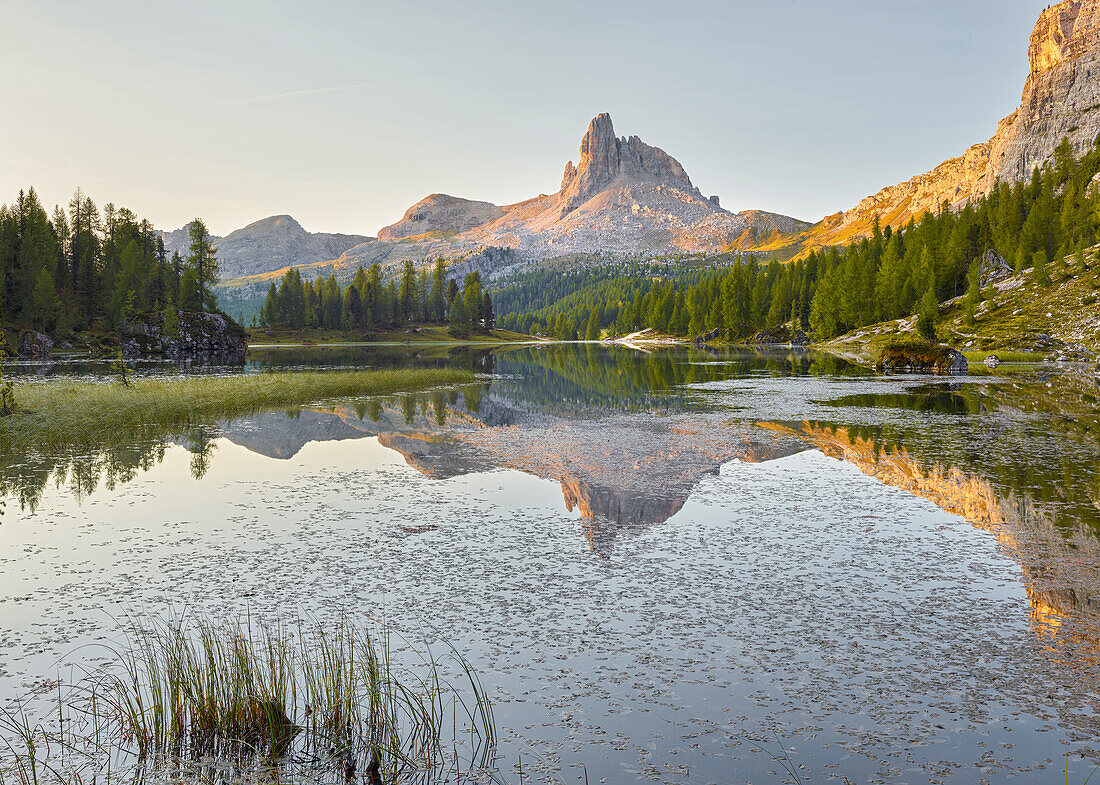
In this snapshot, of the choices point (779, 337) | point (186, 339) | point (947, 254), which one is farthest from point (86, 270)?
point (947, 254)

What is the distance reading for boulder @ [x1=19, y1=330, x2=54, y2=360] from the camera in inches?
3595

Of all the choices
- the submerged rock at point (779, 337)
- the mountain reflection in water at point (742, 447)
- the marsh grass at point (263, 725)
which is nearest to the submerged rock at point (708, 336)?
the submerged rock at point (779, 337)

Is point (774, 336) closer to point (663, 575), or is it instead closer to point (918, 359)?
point (918, 359)

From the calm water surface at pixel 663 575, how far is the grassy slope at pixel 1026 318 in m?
67.7

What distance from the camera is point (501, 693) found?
845 centimetres

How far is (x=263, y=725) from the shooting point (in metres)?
7.58

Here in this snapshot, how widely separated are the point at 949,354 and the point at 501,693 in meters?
69.6

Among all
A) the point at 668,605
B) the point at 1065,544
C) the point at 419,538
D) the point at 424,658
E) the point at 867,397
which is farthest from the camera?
the point at 867,397

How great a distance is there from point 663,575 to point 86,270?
422ft

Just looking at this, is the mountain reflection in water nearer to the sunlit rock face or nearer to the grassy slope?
the sunlit rock face

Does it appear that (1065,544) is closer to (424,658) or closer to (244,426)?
(424,658)

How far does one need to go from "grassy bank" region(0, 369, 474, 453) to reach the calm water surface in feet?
12.7

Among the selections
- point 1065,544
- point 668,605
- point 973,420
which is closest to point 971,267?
point 973,420

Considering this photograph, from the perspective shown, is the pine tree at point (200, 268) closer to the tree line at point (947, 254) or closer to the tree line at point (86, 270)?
the tree line at point (86, 270)
